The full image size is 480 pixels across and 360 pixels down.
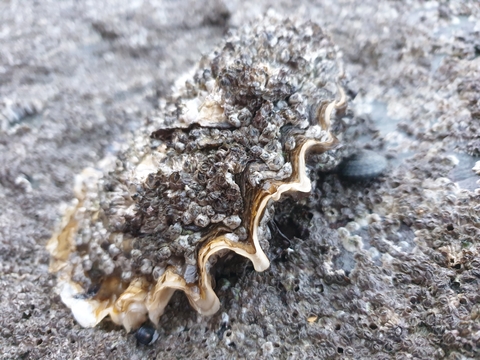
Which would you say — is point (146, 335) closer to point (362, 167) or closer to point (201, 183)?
point (201, 183)

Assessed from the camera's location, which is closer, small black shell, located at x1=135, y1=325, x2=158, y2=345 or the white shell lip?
the white shell lip

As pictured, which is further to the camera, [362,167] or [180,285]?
[362,167]

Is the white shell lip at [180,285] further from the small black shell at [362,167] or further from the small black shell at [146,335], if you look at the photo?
the small black shell at [362,167]

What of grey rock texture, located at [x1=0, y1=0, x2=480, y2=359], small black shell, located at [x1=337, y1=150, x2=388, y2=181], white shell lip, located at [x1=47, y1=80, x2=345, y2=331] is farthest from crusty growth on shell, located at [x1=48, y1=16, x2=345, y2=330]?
small black shell, located at [x1=337, y1=150, x2=388, y2=181]

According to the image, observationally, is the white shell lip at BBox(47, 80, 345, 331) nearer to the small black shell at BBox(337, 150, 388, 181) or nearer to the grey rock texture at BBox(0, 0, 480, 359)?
the grey rock texture at BBox(0, 0, 480, 359)

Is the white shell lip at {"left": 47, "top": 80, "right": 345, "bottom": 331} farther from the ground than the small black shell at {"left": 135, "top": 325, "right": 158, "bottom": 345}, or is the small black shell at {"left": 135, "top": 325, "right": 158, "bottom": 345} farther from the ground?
the white shell lip at {"left": 47, "top": 80, "right": 345, "bottom": 331}

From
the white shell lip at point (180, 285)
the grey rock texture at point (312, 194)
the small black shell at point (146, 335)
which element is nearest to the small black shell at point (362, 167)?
the grey rock texture at point (312, 194)

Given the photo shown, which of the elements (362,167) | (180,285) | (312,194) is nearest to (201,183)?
Result: (180,285)

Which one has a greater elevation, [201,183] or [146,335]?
[201,183]
